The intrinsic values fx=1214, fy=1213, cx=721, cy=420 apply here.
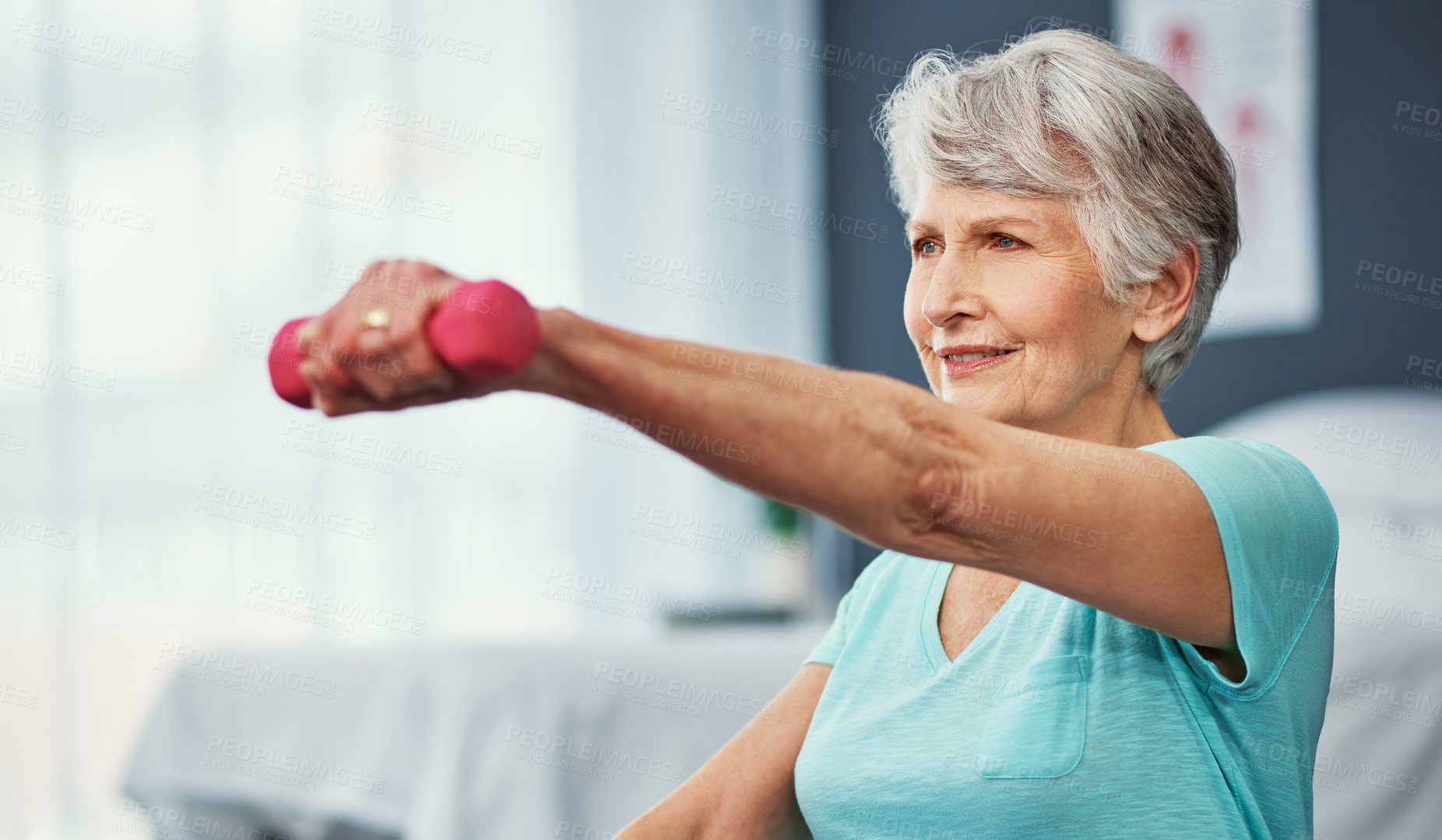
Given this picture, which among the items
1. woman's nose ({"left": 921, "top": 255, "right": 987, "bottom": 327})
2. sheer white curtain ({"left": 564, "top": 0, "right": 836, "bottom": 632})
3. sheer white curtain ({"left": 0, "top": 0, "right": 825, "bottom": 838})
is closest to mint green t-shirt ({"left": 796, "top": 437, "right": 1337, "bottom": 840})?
woman's nose ({"left": 921, "top": 255, "right": 987, "bottom": 327})

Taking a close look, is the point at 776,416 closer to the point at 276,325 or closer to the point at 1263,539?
the point at 1263,539

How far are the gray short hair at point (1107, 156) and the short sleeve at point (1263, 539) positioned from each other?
23cm

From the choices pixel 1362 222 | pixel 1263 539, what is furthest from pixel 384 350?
pixel 1362 222

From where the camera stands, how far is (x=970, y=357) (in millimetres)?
1188

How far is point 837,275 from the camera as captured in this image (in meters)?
4.43

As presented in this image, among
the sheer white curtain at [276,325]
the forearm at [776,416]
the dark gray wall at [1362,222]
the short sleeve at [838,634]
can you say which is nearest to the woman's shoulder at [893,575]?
the short sleeve at [838,634]

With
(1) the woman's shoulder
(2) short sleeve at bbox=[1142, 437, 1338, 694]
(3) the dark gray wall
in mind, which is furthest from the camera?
(3) the dark gray wall

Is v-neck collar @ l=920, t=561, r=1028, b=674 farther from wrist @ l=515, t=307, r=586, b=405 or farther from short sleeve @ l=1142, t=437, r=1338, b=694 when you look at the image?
wrist @ l=515, t=307, r=586, b=405

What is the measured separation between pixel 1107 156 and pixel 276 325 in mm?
2760

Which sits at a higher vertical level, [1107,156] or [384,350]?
[1107,156]

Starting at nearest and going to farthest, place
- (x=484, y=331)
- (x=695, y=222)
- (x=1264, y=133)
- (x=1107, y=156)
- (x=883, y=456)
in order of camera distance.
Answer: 1. (x=484, y=331)
2. (x=883, y=456)
3. (x=1107, y=156)
4. (x=1264, y=133)
5. (x=695, y=222)

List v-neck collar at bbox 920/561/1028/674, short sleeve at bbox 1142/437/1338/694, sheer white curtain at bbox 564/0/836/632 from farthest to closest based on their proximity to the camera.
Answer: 1. sheer white curtain at bbox 564/0/836/632
2. v-neck collar at bbox 920/561/1028/674
3. short sleeve at bbox 1142/437/1338/694

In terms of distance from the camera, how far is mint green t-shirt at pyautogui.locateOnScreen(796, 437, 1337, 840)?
901 mm

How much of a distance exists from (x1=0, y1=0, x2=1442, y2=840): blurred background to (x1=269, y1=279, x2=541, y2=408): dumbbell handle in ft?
4.68
